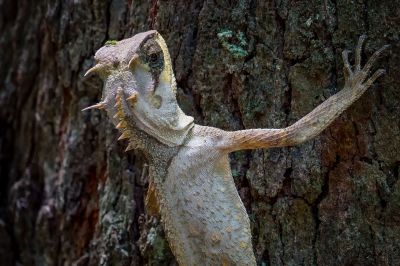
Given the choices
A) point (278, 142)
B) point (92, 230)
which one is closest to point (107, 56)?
point (278, 142)

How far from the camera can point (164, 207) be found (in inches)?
104

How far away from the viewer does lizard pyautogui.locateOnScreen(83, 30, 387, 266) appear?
8.21 feet

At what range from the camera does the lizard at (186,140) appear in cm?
250

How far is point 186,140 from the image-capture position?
2.64 m

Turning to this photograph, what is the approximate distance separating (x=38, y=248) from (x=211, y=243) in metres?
2.32

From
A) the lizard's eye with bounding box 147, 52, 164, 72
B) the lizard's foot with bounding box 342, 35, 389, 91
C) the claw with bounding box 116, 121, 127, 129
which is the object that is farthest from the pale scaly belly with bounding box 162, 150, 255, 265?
the lizard's foot with bounding box 342, 35, 389, 91

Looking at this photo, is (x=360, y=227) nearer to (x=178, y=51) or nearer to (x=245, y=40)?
(x=245, y=40)

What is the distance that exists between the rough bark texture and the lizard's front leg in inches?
4.5

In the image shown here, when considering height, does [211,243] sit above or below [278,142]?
below

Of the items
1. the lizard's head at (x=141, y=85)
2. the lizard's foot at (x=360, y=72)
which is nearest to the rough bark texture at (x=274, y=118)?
the lizard's foot at (x=360, y=72)

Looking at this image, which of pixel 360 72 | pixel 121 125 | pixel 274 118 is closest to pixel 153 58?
pixel 121 125

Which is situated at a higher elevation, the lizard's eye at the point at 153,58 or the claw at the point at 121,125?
the lizard's eye at the point at 153,58

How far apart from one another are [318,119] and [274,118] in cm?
33

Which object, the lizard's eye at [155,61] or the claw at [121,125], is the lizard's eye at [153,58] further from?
the claw at [121,125]
